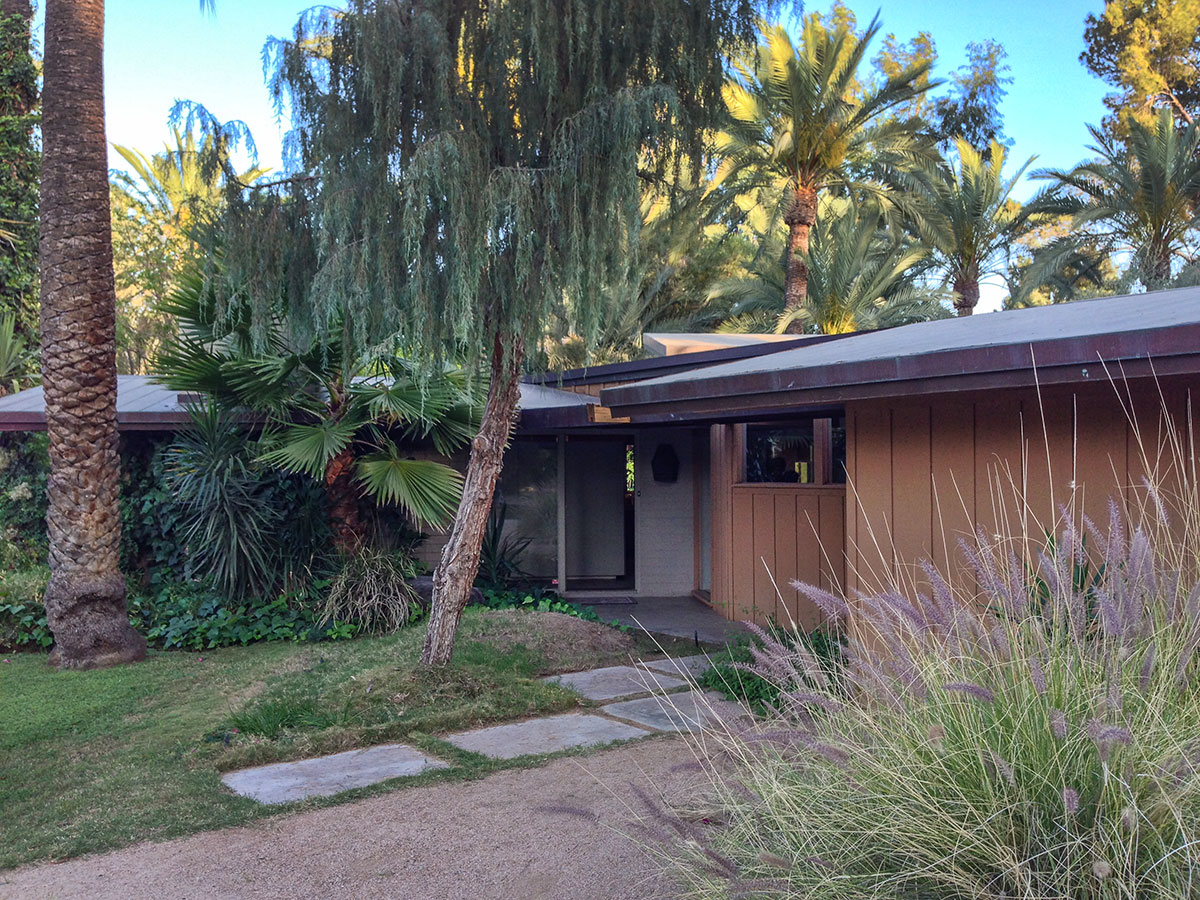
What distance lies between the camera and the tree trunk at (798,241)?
19609 mm

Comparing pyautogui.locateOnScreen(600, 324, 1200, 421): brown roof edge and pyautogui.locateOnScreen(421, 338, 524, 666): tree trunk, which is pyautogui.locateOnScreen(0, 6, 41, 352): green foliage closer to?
pyautogui.locateOnScreen(421, 338, 524, 666): tree trunk

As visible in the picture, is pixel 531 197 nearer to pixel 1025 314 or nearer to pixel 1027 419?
pixel 1027 419

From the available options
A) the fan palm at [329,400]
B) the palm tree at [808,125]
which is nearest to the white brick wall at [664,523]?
the fan palm at [329,400]

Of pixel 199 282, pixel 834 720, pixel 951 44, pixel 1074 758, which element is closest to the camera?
pixel 1074 758

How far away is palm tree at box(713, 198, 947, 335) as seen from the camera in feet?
71.6

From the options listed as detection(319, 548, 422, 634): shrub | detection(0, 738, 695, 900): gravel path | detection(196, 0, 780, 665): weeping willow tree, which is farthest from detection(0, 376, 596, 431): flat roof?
detection(0, 738, 695, 900): gravel path

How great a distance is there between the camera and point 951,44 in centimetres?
3238

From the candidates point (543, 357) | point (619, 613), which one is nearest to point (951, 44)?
point (619, 613)

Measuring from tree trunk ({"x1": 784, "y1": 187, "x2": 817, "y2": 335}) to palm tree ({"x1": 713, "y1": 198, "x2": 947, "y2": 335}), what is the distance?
0.17m

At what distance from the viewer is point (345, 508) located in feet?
32.7

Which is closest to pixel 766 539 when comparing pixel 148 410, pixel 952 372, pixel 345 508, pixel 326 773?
pixel 345 508

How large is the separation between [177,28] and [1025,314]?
7.43 m

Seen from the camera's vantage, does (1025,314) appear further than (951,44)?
No

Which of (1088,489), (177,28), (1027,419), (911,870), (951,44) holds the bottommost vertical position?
(911,870)
